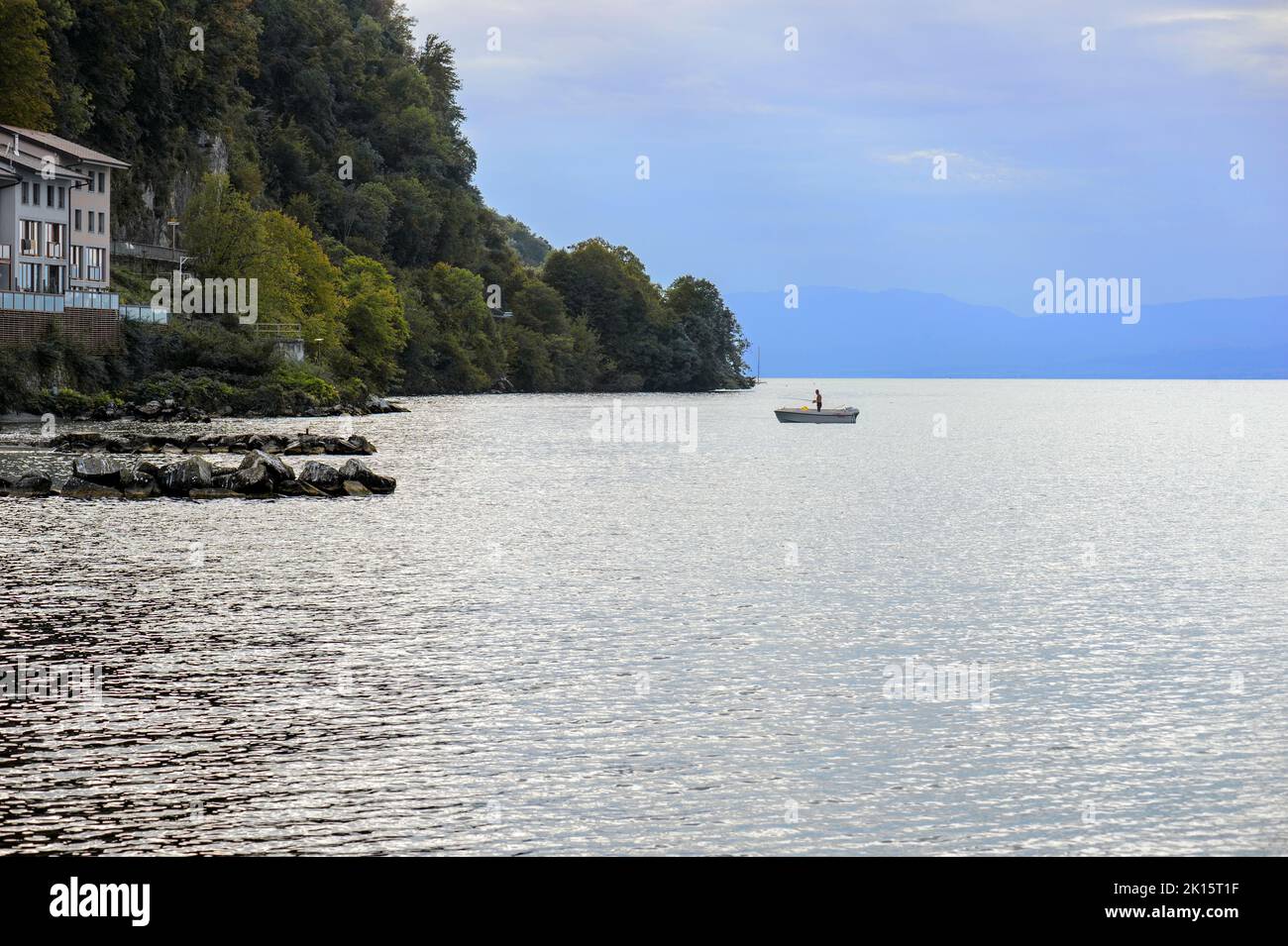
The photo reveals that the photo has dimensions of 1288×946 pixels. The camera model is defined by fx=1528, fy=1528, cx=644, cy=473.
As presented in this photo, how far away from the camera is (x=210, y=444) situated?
2963 inches

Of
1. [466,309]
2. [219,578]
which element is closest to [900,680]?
[219,578]

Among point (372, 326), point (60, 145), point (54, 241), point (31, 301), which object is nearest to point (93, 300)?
point (31, 301)

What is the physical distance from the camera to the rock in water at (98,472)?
180 feet

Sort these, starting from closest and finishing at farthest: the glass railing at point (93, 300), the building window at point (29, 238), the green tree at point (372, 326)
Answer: the glass railing at point (93, 300) < the building window at point (29, 238) < the green tree at point (372, 326)

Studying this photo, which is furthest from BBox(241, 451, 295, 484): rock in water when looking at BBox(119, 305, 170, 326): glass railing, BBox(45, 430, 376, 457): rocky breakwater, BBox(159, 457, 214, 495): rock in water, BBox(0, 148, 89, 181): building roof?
BBox(0, 148, 89, 181): building roof

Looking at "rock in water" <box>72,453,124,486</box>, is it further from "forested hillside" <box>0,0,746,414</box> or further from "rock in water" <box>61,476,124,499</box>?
"forested hillside" <box>0,0,746,414</box>

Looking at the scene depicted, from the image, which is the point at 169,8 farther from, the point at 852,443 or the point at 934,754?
the point at 934,754

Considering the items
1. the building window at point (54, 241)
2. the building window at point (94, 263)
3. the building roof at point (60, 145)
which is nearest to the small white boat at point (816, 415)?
the building window at point (94, 263)

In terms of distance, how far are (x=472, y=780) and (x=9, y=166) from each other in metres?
101

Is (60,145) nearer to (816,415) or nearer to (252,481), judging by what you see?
(252,481)

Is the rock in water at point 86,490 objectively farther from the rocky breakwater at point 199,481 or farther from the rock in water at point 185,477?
the rock in water at point 185,477

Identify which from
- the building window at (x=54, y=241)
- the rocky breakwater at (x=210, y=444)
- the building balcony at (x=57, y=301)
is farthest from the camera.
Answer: the building window at (x=54, y=241)

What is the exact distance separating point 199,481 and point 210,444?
20.2 meters

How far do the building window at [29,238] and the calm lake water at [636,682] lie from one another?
6669 centimetres
